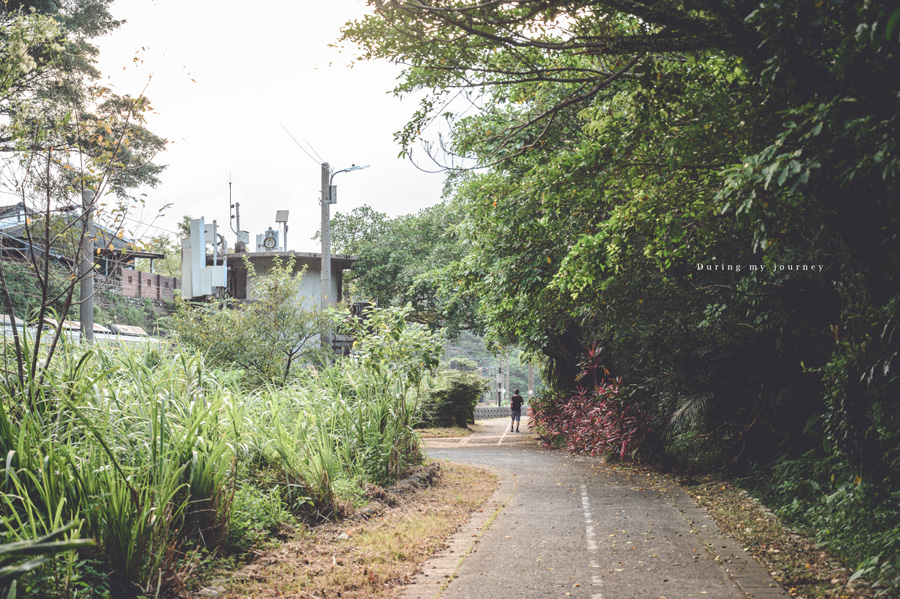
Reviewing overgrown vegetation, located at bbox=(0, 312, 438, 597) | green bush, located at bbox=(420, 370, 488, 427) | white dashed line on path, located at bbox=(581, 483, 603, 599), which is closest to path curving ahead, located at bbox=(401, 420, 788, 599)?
white dashed line on path, located at bbox=(581, 483, 603, 599)

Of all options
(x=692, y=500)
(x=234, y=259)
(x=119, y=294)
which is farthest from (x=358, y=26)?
(x=119, y=294)

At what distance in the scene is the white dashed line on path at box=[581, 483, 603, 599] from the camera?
5160 millimetres

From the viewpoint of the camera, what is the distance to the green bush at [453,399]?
80.6 feet

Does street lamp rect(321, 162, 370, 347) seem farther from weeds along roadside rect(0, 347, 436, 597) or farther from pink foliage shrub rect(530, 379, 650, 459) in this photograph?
weeds along roadside rect(0, 347, 436, 597)

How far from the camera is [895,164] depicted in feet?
11.9

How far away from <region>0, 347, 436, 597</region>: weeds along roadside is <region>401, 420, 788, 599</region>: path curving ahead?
157 centimetres

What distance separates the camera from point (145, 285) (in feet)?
113

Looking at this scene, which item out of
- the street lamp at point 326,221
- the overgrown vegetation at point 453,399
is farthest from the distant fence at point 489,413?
the street lamp at point 326,221

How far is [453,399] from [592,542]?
18758mm

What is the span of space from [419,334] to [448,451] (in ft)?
25.6

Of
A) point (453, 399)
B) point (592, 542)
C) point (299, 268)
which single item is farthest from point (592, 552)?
point (299, 268)

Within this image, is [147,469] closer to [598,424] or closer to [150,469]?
[150,469]

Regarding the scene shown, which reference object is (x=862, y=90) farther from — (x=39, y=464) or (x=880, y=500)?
(x=39, y=464)

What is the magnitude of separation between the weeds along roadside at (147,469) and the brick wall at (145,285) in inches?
1055
